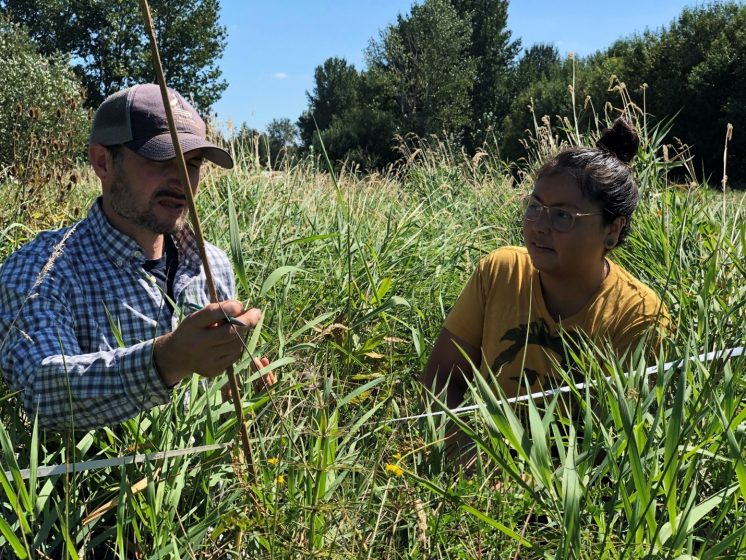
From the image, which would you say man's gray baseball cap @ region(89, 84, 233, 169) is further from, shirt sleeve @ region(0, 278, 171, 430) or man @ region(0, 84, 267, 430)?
shirt sleeve @ region(0, 278, 171, 430)

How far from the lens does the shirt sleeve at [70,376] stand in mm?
1499

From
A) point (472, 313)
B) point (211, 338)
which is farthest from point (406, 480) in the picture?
point (472, 313)

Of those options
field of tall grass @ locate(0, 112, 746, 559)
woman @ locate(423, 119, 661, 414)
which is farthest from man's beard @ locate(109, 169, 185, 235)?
woman @ locate(423, 119, 661, 414)

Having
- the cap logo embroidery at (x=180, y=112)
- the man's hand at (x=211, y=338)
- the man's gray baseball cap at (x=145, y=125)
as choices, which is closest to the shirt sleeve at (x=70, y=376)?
the man's hand at (x=211, y=338)

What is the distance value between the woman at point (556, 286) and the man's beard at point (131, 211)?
87 cm

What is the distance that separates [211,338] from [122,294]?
70 centimetres

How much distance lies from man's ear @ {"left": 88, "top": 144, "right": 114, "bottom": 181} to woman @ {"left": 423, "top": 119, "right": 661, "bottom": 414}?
1050 millimetres

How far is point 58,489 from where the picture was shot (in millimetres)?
1665

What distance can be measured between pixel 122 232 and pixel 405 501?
1.00 metres

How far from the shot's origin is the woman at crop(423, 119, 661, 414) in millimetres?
2355

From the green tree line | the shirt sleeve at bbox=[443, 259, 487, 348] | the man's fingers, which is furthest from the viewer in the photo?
the green tree line

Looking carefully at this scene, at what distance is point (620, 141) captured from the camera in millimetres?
2605

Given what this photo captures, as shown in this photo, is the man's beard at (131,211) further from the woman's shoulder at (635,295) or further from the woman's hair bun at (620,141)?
the woman's hair bun at (620,141)

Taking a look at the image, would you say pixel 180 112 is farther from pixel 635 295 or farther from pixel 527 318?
pixel 635 295
